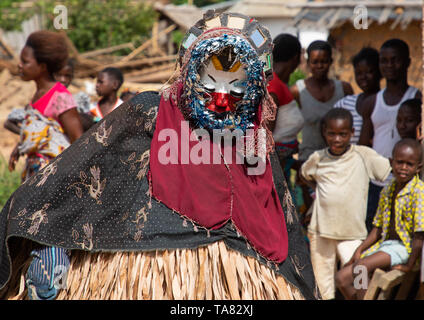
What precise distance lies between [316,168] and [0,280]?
107 inches

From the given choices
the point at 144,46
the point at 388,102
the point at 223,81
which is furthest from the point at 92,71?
the point at 223,81

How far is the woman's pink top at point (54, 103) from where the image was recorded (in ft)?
14.0

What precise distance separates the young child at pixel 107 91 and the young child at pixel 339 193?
7.79 ft

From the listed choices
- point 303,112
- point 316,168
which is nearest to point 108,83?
point 303,112

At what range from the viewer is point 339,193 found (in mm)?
4898

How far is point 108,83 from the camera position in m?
6.44

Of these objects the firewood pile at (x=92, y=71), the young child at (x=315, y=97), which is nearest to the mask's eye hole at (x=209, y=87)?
the young child at (x=315, y=97)

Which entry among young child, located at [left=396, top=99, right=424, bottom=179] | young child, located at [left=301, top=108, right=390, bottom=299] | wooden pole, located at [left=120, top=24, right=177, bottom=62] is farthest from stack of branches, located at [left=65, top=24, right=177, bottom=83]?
young child, located at [left=396, top=99, right=424, bottom=179]

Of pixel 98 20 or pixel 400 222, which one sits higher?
pixel 98 20

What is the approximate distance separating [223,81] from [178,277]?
979mm

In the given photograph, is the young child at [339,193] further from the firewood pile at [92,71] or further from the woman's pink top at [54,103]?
the firewood pile at [92,71]

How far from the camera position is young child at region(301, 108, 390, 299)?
486cm

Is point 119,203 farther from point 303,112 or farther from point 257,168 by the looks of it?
point 303,112

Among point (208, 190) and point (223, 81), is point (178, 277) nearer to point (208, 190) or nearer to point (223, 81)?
point (208, 190)
